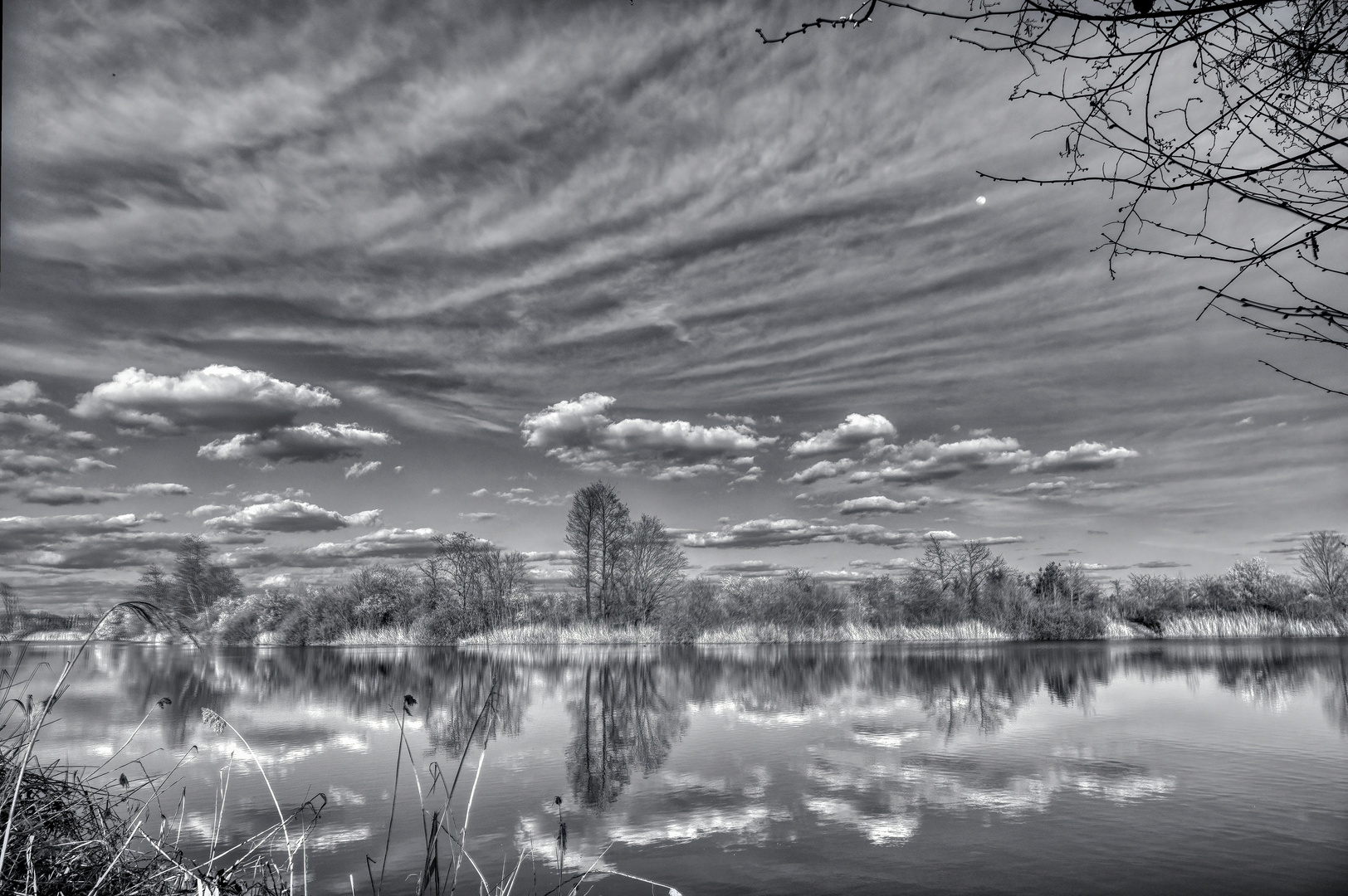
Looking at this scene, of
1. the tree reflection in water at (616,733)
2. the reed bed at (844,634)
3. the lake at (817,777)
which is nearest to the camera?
the lake at (817,777)

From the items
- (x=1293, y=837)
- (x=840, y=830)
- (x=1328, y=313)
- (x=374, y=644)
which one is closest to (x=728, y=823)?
(x=840, y=830)

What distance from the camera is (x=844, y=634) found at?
33.2 meters

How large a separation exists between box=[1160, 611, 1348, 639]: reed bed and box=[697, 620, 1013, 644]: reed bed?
9.95 metres

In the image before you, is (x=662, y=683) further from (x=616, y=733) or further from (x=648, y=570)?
(x=648, y=570)

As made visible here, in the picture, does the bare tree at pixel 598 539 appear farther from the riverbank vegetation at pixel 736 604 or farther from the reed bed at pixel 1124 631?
the reed bed at pixel 1124 631

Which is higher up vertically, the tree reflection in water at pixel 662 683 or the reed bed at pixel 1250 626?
the tree reflection in water at pixel 662 683

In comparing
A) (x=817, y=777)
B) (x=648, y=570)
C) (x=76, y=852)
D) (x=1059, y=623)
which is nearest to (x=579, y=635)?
(x=648, y=570)

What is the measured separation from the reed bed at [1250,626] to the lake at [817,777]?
82.4ft

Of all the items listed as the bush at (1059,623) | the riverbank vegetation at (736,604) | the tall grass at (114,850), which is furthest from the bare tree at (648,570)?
the tall grass at (114,850)

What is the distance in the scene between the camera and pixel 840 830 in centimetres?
484

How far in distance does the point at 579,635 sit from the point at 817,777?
28946 millimetres

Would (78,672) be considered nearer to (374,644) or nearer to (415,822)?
(374,644)

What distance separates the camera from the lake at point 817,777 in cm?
419

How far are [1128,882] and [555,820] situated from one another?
11.3 feet
